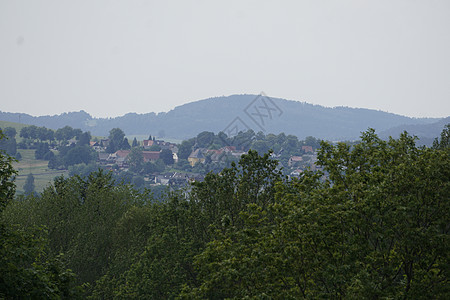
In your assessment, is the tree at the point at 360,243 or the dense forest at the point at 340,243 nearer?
the dense forest at the point at 340,243

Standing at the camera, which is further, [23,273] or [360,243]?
[360,243]

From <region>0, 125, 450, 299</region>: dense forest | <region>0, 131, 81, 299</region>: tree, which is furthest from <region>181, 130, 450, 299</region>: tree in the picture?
<region>0, 131, 81, 299</region>: tree

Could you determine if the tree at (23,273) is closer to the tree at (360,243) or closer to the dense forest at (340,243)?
the dense forest at (340,243)

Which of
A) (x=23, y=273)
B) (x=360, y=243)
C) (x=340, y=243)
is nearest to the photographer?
(x=23, y=273)

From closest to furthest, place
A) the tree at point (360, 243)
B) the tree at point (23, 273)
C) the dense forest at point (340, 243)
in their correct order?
the tree at point (23, 273)
the dense forest at point (340, 243)
the tree at point (360, 243)

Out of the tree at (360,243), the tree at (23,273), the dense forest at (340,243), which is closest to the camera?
the tree at (23,273)

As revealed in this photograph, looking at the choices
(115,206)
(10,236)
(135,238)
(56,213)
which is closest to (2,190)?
(10,236)

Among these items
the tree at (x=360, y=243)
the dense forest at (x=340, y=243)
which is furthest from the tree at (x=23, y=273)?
the tree at (x=360, y=243)

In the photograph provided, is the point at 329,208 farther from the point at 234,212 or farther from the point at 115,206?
the point at 115,206

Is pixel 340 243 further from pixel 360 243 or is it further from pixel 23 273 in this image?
pixel 23 273

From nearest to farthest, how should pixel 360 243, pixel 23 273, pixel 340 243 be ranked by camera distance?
1. pixel 23 273
2. pixel 360 243
3. pixel 340 243

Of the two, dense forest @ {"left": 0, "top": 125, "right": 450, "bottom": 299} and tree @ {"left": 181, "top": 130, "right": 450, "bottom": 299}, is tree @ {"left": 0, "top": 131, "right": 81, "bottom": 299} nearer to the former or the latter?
dense forest @ {"left": 0, "top": 125, "right": 450, "bottom": 299}

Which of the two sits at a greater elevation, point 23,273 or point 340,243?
point 340,243

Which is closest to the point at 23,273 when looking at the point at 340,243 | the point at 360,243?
the point at 340,243
